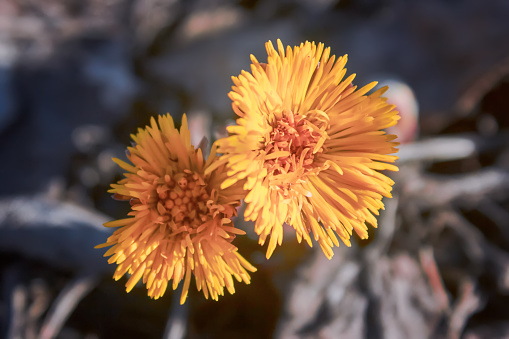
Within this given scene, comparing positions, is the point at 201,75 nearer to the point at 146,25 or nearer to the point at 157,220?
the point at 146,25

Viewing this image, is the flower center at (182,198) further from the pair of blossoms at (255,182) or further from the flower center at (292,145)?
Result: the flower center at (292,145)

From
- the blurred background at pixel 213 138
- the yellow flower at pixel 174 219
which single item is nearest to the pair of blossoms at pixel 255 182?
the yellow flower at pixel 174 219

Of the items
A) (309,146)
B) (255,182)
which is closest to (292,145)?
(309,146)

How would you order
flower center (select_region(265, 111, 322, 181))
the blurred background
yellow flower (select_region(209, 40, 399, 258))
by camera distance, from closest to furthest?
yellow flower (select_region(209, 40, 399, 258)), flower center (select_region(265, 111, 322, 181)), the blurred background

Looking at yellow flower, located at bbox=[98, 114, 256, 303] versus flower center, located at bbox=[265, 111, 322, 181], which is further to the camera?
flower center, located at bbox=[265, 111, 322, 181]

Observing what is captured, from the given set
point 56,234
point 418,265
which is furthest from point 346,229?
point 56,234

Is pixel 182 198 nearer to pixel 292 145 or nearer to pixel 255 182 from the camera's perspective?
pixel 255 182

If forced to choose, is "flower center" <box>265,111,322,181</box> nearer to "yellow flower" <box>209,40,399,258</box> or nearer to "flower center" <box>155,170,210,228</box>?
Answer: "yellow flower" <box>209,40,399,258</box>

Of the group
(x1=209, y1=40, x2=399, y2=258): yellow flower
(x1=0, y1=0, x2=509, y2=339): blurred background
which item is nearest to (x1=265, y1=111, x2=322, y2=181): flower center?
(x1=209, y1=40, x2=399, y2=258): yellow flower
